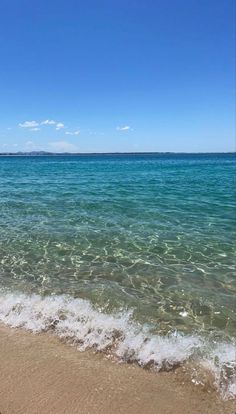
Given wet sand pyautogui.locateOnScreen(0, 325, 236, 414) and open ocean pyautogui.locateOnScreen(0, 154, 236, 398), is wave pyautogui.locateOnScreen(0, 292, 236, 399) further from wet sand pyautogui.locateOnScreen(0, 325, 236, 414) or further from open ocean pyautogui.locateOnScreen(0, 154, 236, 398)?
wet sand pyautogui.locateOnScreen(0, 325, 236, 414)

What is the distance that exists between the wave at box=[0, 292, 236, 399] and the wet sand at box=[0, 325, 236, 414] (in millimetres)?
253

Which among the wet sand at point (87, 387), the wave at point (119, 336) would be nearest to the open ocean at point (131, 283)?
the wave at point (119, 336)

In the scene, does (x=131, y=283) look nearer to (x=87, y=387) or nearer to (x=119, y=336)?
(x=119, y=336)

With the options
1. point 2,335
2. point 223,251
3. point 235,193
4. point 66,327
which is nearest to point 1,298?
point 2,335

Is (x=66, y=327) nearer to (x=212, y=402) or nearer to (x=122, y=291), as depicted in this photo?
(x=122, y=291)

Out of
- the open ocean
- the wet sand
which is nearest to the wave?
the open ocean

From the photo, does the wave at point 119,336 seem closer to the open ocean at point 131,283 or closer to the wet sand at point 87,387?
the open ocean at point 131,283

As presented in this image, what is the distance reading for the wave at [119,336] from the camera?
5457 millimetres

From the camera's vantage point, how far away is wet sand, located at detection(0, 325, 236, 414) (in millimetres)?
4566

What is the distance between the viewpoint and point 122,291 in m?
8.13

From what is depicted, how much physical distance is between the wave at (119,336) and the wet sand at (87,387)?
0.25 metres

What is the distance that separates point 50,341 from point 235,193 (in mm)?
20476

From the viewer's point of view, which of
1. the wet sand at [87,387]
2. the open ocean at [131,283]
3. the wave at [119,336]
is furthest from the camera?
the open ocean at [131,283]

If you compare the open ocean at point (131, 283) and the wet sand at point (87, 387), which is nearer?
the wet sand at point (87, 387)
